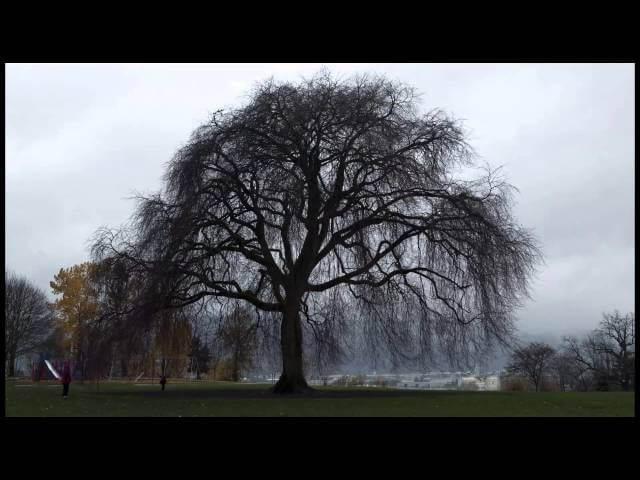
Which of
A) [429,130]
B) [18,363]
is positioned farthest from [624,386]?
[18,363]

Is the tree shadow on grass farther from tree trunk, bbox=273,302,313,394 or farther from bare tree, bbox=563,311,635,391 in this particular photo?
bare tree, bbox=563,311,635,391

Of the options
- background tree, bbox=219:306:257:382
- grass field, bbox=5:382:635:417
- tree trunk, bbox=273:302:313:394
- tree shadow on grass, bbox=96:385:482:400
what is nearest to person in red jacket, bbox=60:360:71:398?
grass field, bbox=5:382:635:417

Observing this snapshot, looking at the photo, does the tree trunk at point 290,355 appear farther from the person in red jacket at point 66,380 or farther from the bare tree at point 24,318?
the bare tree at point 24,318

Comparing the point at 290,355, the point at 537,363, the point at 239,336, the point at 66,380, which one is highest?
the point at 239,336

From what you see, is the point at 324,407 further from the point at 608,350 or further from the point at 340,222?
the point at 608,350

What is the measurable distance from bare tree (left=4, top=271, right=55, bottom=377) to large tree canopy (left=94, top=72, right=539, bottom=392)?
38222mm

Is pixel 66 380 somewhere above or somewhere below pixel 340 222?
below

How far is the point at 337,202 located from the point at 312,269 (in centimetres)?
255

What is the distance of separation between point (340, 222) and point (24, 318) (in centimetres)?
4641

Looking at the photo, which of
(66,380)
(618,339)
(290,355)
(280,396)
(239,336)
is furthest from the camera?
(618,339)

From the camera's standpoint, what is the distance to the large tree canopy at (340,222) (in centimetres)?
2048

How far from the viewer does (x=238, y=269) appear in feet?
73.4

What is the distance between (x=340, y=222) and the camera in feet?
71.9

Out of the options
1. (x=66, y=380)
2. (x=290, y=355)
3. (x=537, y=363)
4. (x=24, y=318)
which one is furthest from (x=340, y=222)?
(x=24, y=318)
